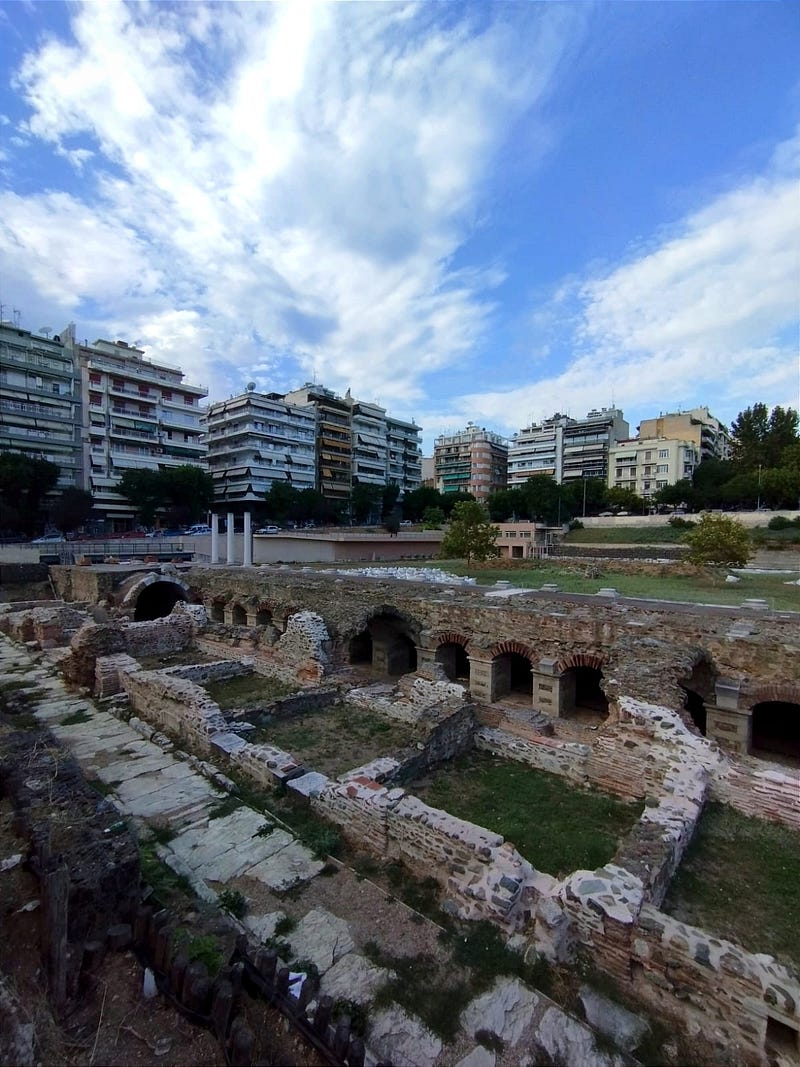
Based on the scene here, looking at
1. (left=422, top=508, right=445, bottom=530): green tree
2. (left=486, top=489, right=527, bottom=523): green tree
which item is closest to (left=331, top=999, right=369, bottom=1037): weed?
(left=422, top=508, right=445, bottom=530): green tree

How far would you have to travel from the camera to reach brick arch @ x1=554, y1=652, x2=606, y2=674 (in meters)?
10.6

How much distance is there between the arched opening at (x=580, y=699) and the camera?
11.2 m

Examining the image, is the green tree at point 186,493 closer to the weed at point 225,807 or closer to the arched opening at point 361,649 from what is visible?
the arched opening at point 361,649

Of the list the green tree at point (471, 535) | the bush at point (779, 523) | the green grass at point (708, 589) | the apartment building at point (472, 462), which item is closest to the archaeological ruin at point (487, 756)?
the green grass at point (708, 589)

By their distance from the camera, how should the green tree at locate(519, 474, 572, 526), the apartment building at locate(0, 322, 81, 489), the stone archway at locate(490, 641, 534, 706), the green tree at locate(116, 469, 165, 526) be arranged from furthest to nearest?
1. the green tree at locate(519, 474, 572, 526)
2. the apartment building at locate(0, 322, 81, 489)
3. the green tree at locate(116, 469, 165, 526)
4. the stone archway at locate(490, 641, 534, 706)

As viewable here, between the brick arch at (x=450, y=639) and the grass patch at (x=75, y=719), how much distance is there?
802 centimetres

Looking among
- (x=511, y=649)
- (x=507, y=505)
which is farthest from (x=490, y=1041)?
(x=507, y=505)

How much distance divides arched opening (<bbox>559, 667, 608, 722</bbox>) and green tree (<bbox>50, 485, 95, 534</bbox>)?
5044 centimetres

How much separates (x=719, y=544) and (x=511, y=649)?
1871 cm

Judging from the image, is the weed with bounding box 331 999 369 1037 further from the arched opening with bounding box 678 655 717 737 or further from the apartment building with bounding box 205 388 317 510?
the apartment building with bounding box 205 388 317 510

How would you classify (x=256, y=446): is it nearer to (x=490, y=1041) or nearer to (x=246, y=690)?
(x=246, y=690)

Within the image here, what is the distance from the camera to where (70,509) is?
48.2m

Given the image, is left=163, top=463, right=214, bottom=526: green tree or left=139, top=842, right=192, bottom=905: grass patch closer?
left=139, top=842, right=192, bottom=905: grass patch

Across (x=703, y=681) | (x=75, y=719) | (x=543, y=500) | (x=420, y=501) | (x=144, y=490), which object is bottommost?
(x=75, y=719)
